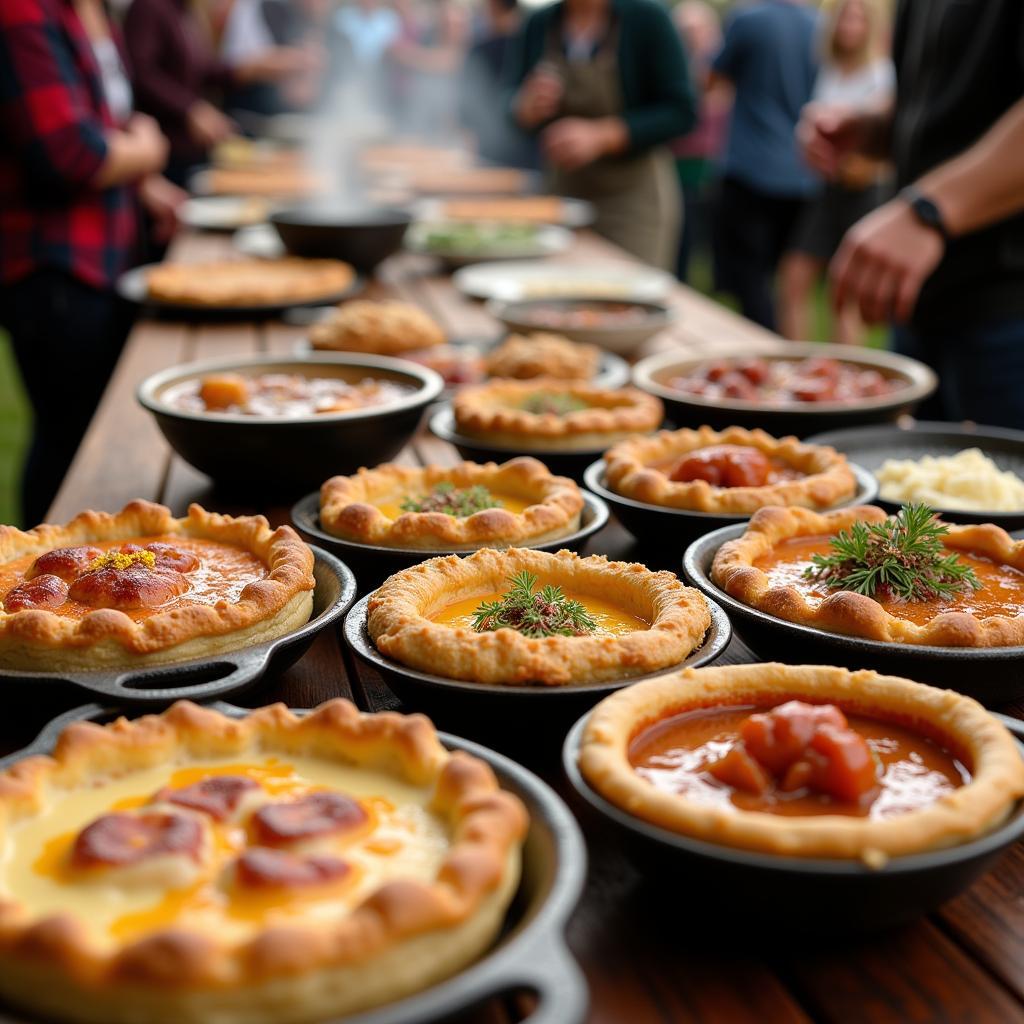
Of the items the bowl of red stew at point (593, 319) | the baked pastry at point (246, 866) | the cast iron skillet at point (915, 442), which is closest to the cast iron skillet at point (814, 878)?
the baked pastry at point (246, 866)

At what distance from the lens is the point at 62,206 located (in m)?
4.70

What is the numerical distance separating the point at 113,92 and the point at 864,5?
5.83 metres

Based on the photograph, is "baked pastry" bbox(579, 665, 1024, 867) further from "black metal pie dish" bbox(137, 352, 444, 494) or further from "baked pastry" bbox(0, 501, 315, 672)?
"black metal pie dish" bbox(137, 352, 444, 494)

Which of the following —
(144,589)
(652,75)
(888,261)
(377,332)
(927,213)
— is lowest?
(377,332)

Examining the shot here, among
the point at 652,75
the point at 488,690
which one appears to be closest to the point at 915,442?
the point at 488,690

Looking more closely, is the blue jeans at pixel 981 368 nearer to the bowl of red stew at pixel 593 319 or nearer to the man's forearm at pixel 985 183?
the man's forearm at pixel 985 183

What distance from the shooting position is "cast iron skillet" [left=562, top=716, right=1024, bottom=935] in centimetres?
115

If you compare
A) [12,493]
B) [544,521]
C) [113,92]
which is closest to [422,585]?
[544,521]

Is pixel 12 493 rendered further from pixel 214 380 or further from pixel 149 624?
pixel 149 624

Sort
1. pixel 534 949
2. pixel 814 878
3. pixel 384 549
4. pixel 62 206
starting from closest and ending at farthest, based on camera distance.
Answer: pixel 534 949 < pixel 814 878 < pixel 384 549 < pixel 62 206

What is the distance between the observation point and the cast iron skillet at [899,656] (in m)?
1.64

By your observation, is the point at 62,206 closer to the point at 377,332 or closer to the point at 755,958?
the point at 377,332

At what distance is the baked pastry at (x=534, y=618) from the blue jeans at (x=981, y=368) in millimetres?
2460

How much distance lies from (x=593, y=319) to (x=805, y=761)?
3.00 m
